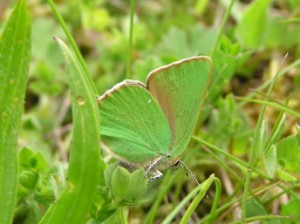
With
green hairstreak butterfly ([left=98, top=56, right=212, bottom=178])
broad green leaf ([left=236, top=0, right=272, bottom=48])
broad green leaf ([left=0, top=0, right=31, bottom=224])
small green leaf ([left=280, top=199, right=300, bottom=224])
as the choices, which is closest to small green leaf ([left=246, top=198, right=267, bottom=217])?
small green leaf ([left=280, top=199, right=300, bottom=224])

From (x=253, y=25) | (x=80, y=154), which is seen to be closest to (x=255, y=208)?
(x=80, y=154)

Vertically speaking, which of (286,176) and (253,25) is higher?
(253,25)

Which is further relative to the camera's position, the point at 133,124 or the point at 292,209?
the point at 292,209

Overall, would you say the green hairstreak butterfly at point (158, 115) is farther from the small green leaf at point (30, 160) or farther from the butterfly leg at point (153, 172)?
the small green leaf at point (30, 160)

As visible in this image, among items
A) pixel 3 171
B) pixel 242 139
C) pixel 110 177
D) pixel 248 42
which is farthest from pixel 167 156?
pixel 248 42


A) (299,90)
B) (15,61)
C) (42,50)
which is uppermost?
(15,61)

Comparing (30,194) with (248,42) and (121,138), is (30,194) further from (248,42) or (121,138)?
(248,42)

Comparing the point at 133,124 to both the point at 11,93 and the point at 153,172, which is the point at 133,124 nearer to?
the point at 153,172
